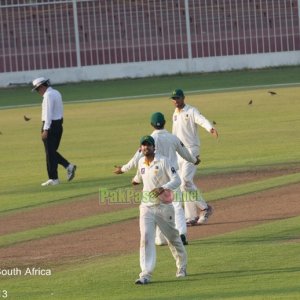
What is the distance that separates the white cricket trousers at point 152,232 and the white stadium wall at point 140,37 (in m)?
33.2

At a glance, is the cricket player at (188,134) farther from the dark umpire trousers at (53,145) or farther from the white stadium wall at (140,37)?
the white stadium wall at (140,37)

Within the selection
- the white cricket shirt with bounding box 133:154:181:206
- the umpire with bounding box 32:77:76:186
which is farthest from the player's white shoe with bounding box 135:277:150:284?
the umpire with bounding box 32:77:76:186

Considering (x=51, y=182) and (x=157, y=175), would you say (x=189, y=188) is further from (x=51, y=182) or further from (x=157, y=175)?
(x=51, y=182)

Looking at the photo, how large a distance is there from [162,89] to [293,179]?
20015 mm

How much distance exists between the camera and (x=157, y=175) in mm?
14414

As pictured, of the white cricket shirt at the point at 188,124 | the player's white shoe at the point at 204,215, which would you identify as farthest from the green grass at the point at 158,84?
the white cricket shirt at the point at 188,124

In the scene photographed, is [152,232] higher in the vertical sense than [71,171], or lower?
higher

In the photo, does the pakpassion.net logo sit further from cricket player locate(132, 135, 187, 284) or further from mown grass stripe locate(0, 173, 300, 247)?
cricket player locate(132, 135, 187, 284)

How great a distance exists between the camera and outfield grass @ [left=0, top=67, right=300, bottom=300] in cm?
1415

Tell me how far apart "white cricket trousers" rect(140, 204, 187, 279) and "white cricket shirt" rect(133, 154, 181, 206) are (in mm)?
127

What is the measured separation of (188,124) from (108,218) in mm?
2220

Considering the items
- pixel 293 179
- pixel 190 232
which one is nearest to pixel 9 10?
pixel 293 179

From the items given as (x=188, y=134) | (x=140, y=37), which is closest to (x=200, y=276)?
(x=188, y=134)

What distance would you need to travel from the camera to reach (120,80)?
4756cm
